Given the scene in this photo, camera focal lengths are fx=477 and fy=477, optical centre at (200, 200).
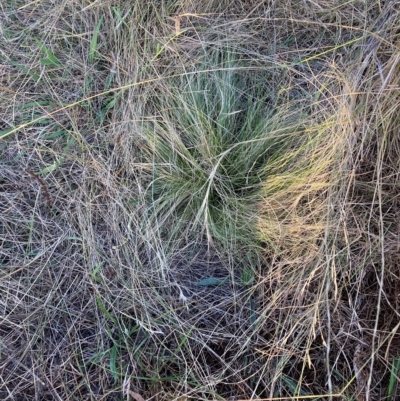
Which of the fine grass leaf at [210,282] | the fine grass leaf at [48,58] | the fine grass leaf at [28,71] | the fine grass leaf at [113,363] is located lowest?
the fine grass leaf at [113,363]

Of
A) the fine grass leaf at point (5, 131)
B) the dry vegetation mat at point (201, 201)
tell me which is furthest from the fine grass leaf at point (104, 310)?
the fine grass leaf at point (5, 131)

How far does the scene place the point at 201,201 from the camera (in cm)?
125

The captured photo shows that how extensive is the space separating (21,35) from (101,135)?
1.40 ft

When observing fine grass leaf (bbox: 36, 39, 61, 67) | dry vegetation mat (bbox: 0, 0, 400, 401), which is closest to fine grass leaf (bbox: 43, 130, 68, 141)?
dry vegetation mat (bbox: 0, 0, 400, 401)

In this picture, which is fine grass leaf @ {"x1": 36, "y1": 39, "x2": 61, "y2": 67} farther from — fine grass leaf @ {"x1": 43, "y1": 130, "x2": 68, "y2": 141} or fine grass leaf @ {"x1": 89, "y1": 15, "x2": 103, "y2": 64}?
fine grass leaf @ {"x1": 43, "y1": 130, "x2": 68, "y2": 141}

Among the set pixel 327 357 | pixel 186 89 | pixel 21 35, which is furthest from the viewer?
Result: pixel 21 35

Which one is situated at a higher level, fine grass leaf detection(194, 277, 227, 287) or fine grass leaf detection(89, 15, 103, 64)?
fine grass leaf detection(89, 15, 103, 64)

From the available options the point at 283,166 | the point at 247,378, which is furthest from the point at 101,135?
the point at 247,378

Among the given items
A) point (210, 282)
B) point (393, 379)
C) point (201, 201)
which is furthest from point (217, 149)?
point (393, 379)

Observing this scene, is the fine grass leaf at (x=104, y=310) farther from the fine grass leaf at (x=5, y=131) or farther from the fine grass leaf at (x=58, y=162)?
the fine grass leaf at (x=5, y=131)

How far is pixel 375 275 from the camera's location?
1.16 metres

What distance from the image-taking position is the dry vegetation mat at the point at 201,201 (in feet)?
3.73

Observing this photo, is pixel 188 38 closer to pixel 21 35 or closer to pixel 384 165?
pixel 21 35

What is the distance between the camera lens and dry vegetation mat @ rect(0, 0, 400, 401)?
1.14m
